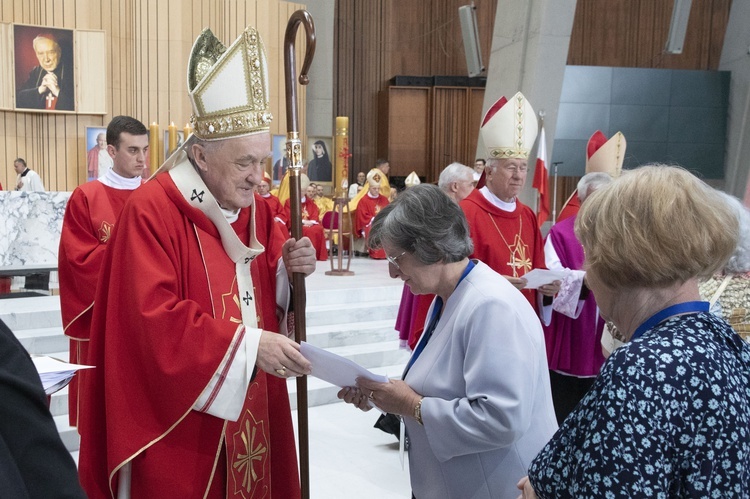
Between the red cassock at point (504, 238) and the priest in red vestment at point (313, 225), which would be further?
the priest in red vestment at point (313, 225)

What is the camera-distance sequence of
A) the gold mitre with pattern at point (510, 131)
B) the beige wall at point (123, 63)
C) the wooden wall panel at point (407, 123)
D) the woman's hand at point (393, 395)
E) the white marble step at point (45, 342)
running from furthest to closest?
the wooden wall panel at point (407, 123), the beige wall at point (123, 63), the white marble step at point (45, 342), the gold mitre with pattern at point (510, 131), the woman's hand at point (393, 395)

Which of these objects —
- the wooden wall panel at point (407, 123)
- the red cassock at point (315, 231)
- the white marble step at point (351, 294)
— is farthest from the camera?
the wooden wall panel at point (407, 123)

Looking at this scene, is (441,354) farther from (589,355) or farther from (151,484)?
(589,355)

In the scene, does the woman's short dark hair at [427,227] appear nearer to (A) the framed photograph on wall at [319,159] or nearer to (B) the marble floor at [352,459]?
(B) the marble floor at [352,459]

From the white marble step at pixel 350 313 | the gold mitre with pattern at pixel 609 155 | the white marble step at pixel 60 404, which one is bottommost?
the white marble step at pixel 60 404

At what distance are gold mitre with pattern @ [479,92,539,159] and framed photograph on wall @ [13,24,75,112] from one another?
31.5 feet

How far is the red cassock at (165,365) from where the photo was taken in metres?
2.10

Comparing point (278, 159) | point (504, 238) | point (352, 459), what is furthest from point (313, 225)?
point (504, 238)

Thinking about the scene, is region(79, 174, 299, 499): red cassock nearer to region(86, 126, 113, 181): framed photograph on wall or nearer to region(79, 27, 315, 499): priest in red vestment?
region(79, 27, 315, 499): priest in red vestment

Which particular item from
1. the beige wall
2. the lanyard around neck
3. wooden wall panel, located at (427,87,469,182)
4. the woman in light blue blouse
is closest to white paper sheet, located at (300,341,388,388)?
the lanyard around neck

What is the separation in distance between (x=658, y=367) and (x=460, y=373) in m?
0.81

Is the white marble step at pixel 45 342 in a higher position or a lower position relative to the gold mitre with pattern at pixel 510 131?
lower

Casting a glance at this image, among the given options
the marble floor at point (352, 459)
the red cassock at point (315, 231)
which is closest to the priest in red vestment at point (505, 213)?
the marble floor at point (352, 459)

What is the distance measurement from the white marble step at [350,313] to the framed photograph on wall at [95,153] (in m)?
6.70
